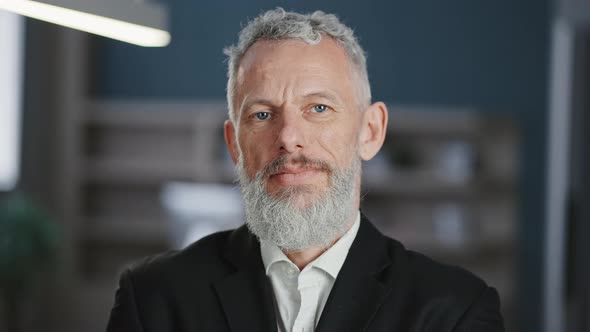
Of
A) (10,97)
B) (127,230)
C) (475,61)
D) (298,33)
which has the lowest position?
(127,230)

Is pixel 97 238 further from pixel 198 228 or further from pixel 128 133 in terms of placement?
pixel 198 228

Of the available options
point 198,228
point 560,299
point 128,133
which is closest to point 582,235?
point 560,299

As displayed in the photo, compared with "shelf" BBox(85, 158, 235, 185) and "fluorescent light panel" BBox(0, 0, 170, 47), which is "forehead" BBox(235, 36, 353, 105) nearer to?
"fluorescent light panel" BBox(0, 0, 170, 47)

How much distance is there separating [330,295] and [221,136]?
4.49 metres

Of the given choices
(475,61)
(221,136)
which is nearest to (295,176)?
(221,136)

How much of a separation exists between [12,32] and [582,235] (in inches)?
160

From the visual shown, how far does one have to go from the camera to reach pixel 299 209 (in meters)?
1.27

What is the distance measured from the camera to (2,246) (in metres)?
4.50

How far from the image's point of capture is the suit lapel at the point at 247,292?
4.21 ft

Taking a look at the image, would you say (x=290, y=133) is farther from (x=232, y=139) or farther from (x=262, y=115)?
(x=232, y=139)

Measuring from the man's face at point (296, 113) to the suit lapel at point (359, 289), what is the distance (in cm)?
14

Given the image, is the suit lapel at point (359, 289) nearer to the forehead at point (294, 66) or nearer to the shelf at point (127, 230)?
the forehead at point (294, 66)

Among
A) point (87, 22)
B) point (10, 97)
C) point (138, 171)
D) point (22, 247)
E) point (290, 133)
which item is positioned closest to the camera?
point (87, 22)

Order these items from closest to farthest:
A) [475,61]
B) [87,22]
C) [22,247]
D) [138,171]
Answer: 1. [87,22]
2. [22,247]
3. [475,61]
4. [138,171]
